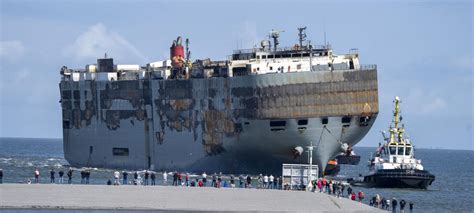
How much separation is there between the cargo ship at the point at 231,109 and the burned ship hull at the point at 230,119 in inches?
3.0

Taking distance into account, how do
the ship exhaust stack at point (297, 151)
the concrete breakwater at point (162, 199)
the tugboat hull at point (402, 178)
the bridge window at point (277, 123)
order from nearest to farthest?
the concrete breakwater at point (162, 199) < the tugboat hull at point (402, 178) < the bridge window at point (277, 123) < the ship exhaust stack at point (297, 151)

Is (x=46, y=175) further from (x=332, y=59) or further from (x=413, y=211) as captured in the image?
(x=413, y=211)

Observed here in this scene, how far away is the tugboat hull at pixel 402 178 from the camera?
11388cm

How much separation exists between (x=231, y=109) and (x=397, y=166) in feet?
46.3

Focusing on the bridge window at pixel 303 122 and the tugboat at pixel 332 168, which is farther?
the tugboat at pixel 332 168

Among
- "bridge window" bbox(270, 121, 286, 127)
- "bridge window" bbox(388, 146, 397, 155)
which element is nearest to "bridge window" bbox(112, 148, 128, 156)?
"bridge window" bbox(270, 121, 286, 127)

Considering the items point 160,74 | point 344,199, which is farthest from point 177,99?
point 344,199

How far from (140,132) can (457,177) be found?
39319mm

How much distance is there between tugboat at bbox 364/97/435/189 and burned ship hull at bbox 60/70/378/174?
236cm

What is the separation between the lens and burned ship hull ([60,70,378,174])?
115812 millimetres

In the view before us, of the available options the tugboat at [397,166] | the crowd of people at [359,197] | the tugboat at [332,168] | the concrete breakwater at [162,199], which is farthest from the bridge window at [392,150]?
the concrete breakwater at [162,199]

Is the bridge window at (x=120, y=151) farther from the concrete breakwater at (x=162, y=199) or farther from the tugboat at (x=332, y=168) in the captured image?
the concrete breakwater at (x=162, y=199)

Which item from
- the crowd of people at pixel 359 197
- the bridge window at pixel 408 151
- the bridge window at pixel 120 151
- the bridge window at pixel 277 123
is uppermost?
the bridge window at pixel 277 123

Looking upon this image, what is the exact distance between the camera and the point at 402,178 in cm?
11375
